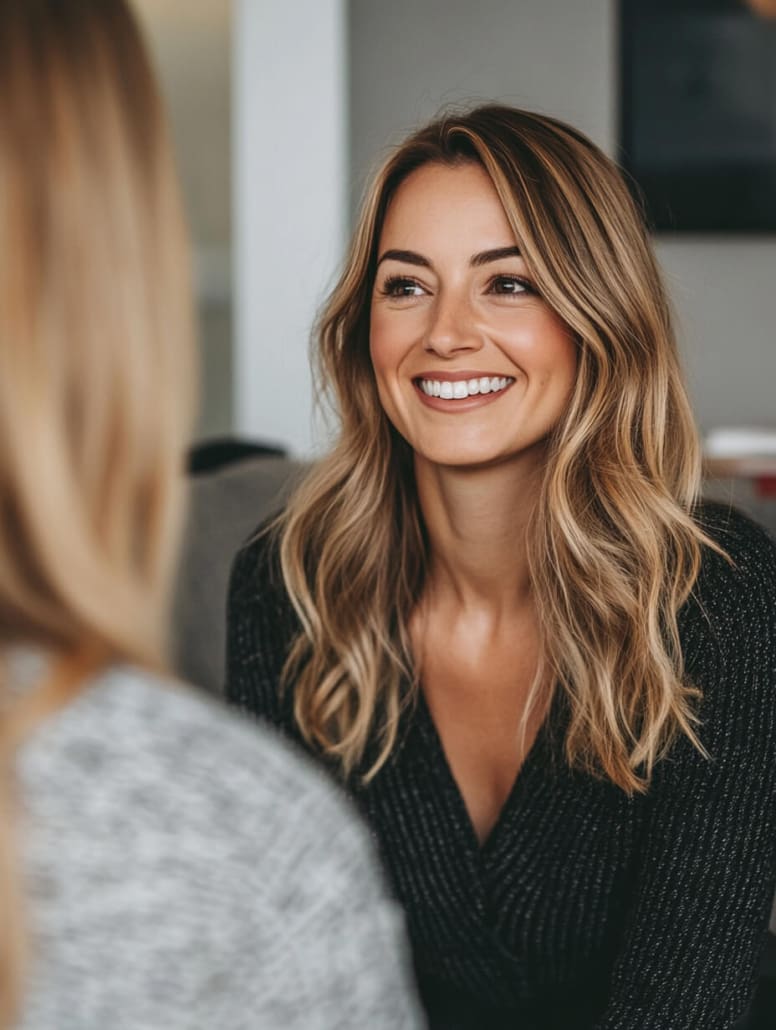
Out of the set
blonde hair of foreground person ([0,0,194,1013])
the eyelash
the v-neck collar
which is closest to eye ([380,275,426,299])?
the eyelash

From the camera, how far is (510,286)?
4.37 ft

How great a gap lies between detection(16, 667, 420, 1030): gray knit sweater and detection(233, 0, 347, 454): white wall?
226 cm

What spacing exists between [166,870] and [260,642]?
90cm

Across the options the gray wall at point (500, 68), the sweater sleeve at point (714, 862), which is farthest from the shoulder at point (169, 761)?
the gray wall at point (500, 68)

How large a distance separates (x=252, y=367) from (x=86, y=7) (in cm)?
234

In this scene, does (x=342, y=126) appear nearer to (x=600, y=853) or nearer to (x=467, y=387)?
(x=467, y=387)

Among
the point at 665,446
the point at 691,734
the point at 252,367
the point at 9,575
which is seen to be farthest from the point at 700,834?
the point at 252,367

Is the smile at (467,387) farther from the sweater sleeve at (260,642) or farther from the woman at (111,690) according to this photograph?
the woman at (111,690)

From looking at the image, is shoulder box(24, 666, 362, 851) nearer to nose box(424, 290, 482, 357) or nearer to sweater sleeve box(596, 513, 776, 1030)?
sweater sleeve box(596, 513, 776, 1030)

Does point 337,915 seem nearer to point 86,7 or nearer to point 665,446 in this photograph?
point 86,7

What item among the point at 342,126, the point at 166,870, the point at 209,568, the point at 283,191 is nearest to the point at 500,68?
the point at 342,126

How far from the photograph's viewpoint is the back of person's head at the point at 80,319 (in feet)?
1.86

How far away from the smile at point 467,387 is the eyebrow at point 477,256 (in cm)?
12

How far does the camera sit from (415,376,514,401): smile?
135cm
